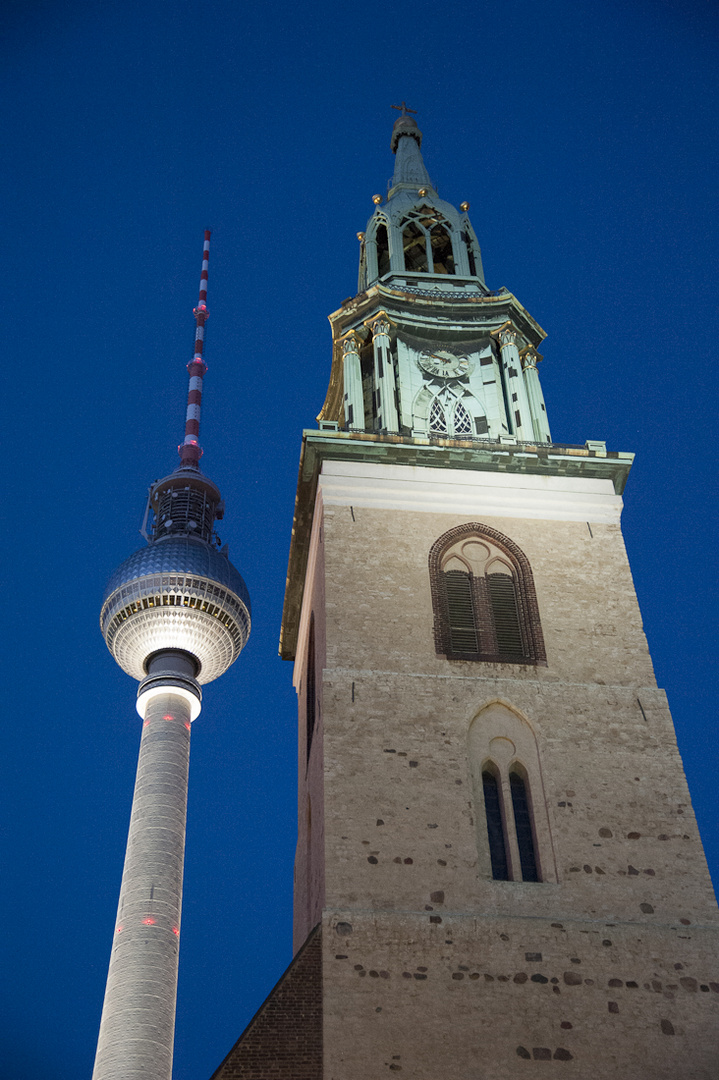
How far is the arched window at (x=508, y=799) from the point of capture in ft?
71.7

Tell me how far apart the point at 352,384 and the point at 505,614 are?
30.3 ft

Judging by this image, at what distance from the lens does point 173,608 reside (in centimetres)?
4494

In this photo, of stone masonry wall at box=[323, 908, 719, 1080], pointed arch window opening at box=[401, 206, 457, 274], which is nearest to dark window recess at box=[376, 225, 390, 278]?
pointed arch window opening at box=[401, 206, 457, 274]

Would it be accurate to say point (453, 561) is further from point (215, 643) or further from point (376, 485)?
point (215, 643)

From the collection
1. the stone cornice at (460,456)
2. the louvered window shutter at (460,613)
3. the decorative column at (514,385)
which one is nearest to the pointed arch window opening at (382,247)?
the decorative column at (514,385)

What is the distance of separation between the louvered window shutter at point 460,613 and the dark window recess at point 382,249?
604 inches

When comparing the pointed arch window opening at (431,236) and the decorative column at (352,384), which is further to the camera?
the pointed arch window opening at (431,236)

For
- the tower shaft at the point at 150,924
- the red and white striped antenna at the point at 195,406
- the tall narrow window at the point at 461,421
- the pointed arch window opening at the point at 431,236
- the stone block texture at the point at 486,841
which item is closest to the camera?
the stone block texture at the point at 486,841

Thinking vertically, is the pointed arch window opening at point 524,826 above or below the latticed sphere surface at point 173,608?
below

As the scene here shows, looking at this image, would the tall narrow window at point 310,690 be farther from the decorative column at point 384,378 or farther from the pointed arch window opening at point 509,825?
the decorative column at point 384,378

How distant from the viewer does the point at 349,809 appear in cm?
2169

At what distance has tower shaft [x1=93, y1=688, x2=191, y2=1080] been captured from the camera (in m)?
32.3

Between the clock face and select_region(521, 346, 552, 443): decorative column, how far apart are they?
1.75 metres

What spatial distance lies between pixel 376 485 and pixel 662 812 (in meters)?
10.0
